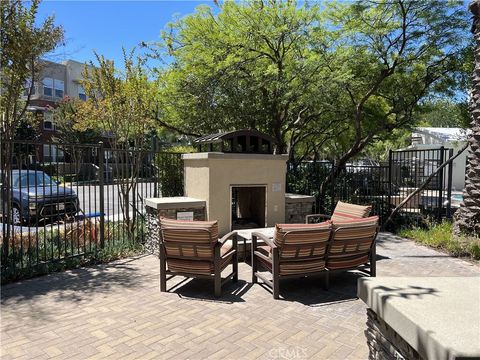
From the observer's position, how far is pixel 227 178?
23.3ft

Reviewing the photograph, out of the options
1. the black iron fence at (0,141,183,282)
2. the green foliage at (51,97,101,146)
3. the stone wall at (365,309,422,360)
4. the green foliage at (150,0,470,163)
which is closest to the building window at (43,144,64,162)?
the black iron fence at (0,141,183,282)

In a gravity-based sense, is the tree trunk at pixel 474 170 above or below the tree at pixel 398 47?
below

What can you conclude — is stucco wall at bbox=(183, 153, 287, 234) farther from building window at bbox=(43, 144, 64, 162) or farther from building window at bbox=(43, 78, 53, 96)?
building window at bbox=(43, 78, 53, 96)

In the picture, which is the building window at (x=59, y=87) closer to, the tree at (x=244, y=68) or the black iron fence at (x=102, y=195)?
the tree at (x=244, y=68)

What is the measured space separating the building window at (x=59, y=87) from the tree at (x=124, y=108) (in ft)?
92.6

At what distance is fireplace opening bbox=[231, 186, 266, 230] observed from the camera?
7949mm

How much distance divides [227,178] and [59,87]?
3153 centimetres

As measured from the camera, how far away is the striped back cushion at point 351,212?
6.36 meters

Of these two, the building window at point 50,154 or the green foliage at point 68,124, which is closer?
the building window at point 50,154

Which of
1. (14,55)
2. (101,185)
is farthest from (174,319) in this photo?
(14,55)

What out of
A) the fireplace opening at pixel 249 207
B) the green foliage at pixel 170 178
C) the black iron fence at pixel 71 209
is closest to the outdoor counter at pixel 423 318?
the black iron fence at pixel 71 209

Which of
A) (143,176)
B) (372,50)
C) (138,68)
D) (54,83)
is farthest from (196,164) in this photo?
A: (54,83)

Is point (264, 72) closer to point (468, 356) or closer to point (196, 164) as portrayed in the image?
point (196, 164)

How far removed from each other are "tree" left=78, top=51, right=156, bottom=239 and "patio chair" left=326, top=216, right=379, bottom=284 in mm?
4433
